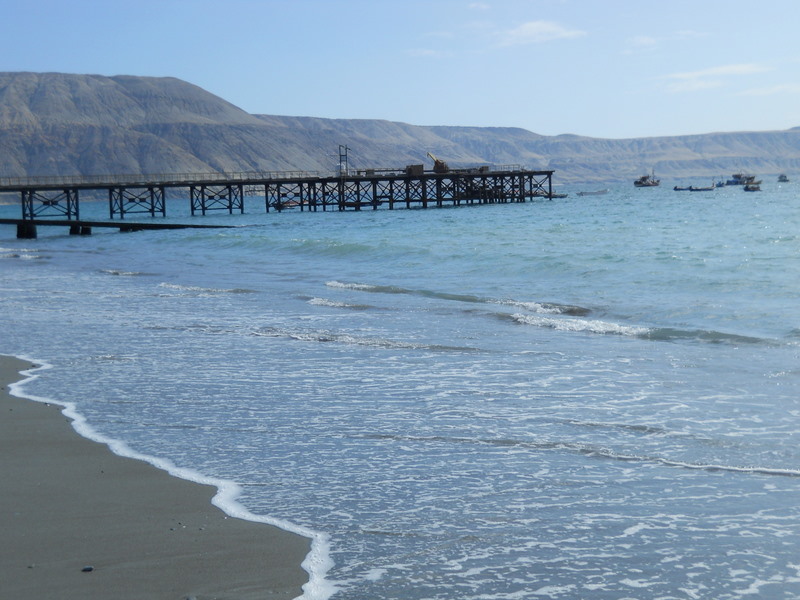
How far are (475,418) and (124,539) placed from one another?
12.4ft

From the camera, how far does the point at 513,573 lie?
4898 mm

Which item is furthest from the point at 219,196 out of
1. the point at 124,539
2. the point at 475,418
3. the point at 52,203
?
the point at 124,539

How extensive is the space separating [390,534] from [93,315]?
12416 mm

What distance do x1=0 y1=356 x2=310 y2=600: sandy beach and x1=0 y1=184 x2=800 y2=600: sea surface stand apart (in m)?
0.24

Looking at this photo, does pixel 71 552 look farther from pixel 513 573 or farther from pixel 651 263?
pixel 651 263

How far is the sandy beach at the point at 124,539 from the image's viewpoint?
15.1 ft

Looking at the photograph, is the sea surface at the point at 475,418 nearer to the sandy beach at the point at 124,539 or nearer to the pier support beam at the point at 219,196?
the sandy beach at the point at 124,539

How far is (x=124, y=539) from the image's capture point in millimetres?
5242

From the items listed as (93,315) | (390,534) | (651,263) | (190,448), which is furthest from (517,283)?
(390,534)

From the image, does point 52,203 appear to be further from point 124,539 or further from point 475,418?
point 124,539

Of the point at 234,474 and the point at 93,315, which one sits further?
the point at 93,315

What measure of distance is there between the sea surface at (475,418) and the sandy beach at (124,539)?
24 cm

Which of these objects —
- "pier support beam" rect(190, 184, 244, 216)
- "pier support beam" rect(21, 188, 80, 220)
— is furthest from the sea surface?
"pier support beam" rect(190, 184, 244, 216)

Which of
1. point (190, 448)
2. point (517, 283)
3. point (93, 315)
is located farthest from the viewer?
point (517, 283)
